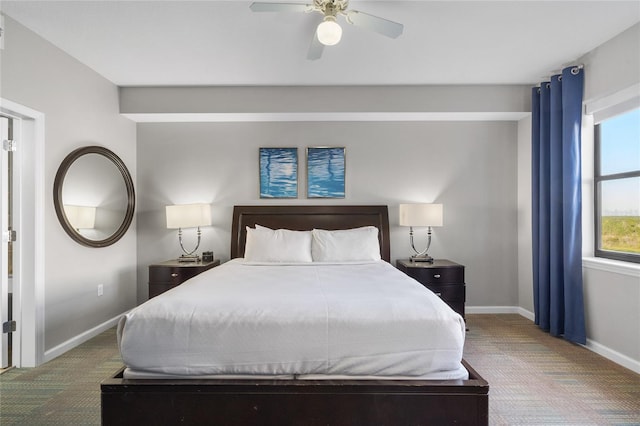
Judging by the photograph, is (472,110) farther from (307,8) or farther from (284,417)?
(284,417)

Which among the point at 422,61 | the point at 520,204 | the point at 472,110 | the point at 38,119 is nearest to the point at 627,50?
the point at 472,110

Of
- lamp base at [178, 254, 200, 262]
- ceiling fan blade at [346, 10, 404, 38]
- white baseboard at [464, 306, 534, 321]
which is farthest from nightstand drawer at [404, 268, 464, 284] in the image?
lamp base at [178, 254, 200, 262]

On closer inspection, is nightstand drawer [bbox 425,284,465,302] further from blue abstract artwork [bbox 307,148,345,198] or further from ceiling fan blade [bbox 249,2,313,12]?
ceiling fan blade [bbox 249,2,313,12]

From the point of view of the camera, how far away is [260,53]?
2990mm

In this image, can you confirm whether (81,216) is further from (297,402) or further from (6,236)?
(297,402)

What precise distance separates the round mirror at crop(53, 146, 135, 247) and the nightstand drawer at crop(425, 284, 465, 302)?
338 centimetres

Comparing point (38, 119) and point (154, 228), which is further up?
point (38, 119)

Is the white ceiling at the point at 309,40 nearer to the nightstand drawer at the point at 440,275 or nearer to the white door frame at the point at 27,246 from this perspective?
the white door frame at the point at 27,246

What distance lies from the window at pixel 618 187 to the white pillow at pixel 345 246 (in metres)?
2.05

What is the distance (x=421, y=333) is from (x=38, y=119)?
3.22m

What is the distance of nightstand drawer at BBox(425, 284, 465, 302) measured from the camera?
11.4 feet

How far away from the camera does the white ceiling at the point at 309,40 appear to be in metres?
2.36

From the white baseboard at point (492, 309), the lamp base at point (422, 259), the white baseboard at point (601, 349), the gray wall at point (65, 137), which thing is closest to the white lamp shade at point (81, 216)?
the gray wall at point (65, 137)

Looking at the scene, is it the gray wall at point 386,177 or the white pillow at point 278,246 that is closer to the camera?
the white pillow at point 278,246
